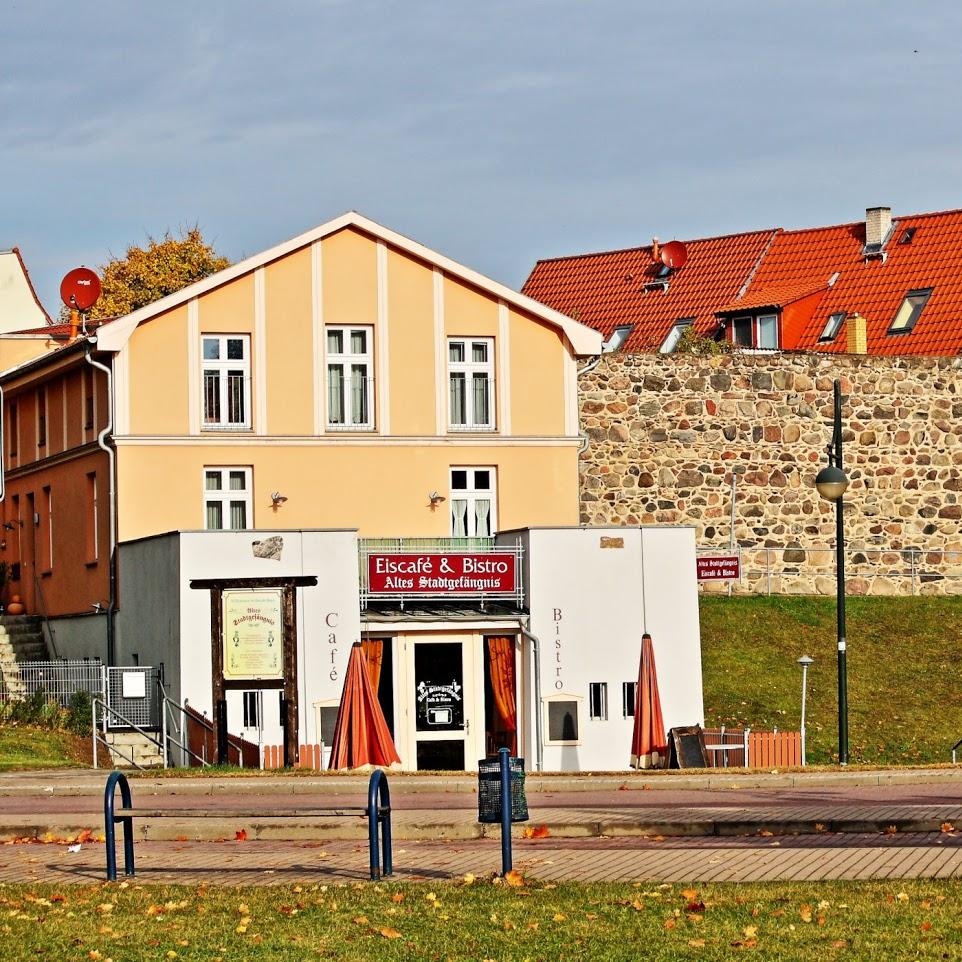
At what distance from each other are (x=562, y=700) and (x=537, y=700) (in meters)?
0.48

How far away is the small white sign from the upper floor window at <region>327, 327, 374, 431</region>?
7856mm

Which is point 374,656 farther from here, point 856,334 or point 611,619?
point 856,334

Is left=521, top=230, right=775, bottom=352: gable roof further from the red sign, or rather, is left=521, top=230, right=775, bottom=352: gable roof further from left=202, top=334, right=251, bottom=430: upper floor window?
left=202, top=334, right=251, bottom=430: upper floor window

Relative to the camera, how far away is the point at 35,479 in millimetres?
43469

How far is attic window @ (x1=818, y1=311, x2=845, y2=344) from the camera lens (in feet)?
192

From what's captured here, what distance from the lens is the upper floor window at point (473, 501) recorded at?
40.2 metres

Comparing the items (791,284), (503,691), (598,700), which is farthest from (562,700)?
(791,284)

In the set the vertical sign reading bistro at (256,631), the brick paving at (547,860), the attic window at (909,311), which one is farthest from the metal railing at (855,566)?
the brick paving at (547,860)

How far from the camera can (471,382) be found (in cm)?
4072

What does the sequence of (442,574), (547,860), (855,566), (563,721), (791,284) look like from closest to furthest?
(547,860)
(563,721)
(442,574)
(855,566)
(791,284)

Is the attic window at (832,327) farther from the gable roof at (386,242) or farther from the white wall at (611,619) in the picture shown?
the white wall at (611,619)

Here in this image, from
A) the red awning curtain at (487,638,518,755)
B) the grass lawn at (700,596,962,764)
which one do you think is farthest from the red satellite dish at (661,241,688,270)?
the red awning curtain at (487,638,518,755)

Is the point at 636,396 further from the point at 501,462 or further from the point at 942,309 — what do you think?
the point at 942,309

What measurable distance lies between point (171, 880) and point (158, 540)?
20141 mm
